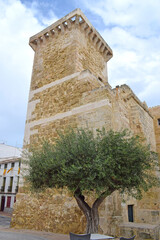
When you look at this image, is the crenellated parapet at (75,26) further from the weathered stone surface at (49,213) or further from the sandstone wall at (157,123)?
the weathered stone surface at (49,213)

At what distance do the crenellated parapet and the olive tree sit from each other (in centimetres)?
762

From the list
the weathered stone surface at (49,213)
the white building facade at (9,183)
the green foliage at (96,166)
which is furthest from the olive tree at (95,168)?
the white building facade at (9,183)

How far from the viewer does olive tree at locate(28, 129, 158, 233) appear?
14.3 feet

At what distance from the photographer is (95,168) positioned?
4324 millimetres

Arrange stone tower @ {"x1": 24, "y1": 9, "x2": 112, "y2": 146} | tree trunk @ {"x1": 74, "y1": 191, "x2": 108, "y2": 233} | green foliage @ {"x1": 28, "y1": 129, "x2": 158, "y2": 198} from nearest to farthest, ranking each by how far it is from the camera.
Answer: green foliage @ {"x1": 28, "y1": 129, "x2": 158, "y2": 198} < tree trunk @ {"x1": 74, "y1": 191, "x2": 108, "y2": 233} < stone tower @ {"x1": 24, "y1": 9, "x2": 112, "y2": 146}

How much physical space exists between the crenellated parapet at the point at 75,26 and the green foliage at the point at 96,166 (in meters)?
7.58

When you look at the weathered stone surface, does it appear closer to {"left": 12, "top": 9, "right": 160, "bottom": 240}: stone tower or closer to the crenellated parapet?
{"left": 12, "top": 9, "right": 160, "bottom": 240}: stone tower

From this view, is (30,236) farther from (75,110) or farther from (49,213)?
(75,110)

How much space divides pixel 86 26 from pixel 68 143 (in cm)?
775

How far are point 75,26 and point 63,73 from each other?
2.81 m

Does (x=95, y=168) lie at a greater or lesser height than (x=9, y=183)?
greater

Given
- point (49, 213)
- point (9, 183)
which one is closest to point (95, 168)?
point (49, 213)

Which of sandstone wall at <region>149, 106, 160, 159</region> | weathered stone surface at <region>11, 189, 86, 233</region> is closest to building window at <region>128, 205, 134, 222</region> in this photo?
weathered stone surface at <region>11, 189, 86, 233</region>

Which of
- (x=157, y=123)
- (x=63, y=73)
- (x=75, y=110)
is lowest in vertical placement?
(x=75, y=110)
